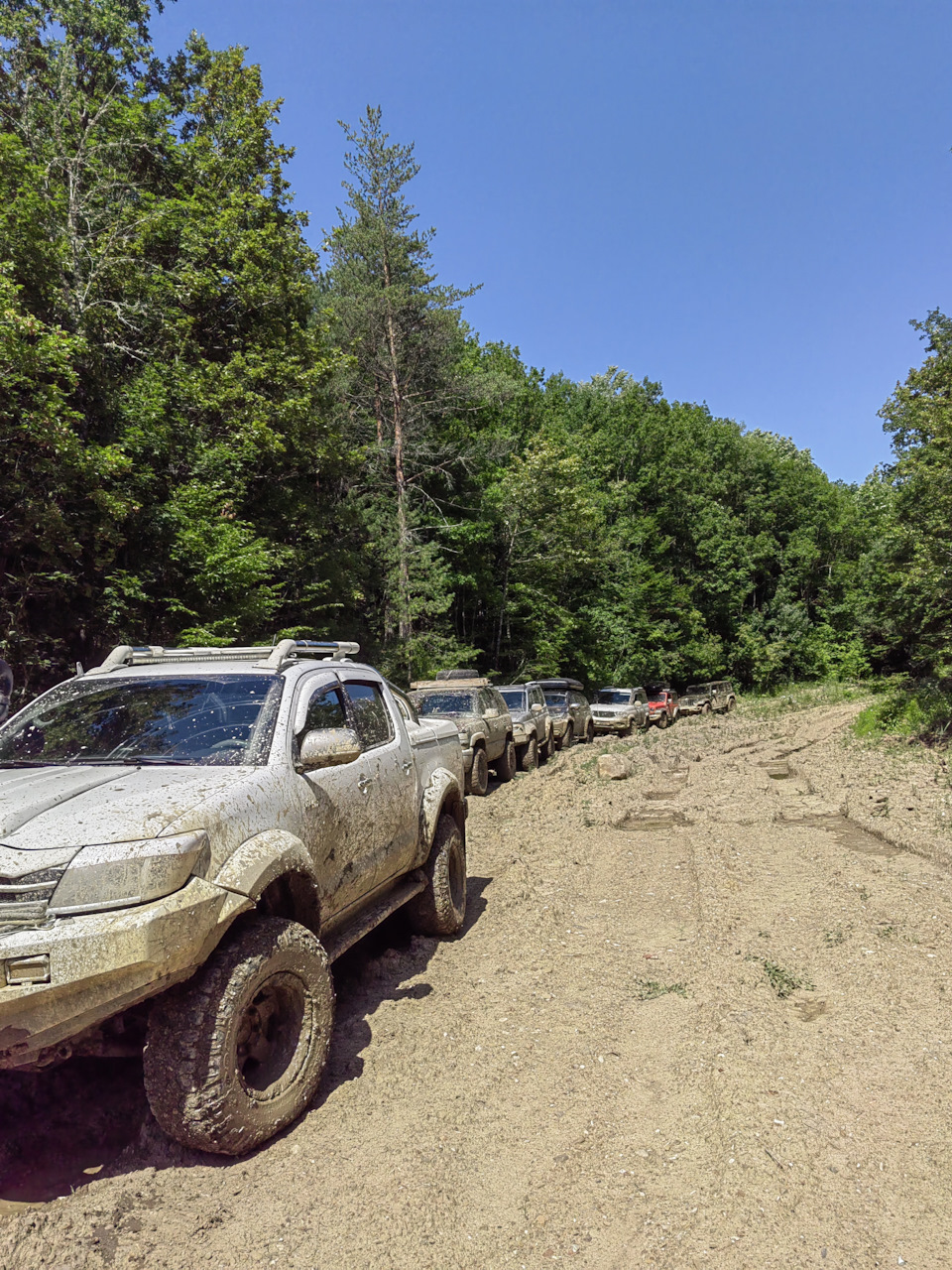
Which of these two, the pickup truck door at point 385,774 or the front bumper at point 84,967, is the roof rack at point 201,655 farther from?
the front bumper at point 84,967

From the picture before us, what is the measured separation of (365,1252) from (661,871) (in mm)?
5398

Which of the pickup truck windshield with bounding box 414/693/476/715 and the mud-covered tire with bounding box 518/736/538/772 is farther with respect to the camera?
the mud-covered tire with bounding box 518/736/538/772

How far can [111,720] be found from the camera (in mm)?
3846

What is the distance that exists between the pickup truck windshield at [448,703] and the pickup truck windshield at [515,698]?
3352mm

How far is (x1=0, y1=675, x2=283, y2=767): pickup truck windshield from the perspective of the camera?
11.8 ft

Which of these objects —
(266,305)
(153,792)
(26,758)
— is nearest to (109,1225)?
(153,792)

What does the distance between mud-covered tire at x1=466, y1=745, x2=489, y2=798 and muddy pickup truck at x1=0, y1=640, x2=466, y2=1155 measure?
727 cm

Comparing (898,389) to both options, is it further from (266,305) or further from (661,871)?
(661,871)

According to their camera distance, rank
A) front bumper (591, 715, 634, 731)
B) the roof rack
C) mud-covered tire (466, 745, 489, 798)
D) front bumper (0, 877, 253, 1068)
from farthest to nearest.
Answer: front bumper (591, 715, 634, 731)
mud-covered tire (466, 745, 489, 798)
the roof rack
front bumper (0, 877, 253, 1068)

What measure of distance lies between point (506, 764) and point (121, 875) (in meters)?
11.6

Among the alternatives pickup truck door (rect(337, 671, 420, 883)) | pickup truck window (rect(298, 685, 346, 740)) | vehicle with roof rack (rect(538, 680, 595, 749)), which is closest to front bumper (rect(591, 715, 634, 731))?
vehicle with roof rack (rect(538, 680, 595, 749))

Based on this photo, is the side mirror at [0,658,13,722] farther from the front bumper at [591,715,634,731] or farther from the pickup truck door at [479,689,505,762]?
the front bumper at [591,715,634,731]

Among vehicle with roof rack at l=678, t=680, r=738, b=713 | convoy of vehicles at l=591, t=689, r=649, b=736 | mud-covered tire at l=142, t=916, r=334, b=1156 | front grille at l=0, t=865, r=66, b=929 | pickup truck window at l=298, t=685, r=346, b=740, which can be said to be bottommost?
vehicle with roof rack at l=678, t=680, r=738, b=713

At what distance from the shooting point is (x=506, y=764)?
13969 mm
